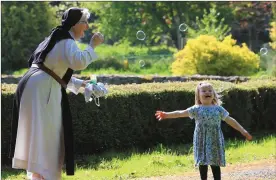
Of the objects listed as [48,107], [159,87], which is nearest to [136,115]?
[159,87]

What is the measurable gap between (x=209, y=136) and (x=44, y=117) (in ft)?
6.30

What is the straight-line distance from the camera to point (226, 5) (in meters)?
37.5

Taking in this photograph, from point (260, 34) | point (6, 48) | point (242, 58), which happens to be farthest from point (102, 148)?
point (260, 34)

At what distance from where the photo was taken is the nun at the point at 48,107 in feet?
16.4

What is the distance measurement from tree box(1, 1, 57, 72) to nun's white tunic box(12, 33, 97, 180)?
876 inches

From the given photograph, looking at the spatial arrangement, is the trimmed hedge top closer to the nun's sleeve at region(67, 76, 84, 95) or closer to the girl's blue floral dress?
the girl's blue floral dress

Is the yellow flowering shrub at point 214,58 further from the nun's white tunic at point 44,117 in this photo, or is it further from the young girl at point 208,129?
the nun's white tunic at point 44,117

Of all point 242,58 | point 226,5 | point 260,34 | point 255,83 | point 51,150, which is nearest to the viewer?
point 51,150

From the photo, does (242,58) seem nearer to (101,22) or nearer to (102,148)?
(102,148)

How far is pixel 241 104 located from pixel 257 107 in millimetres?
795

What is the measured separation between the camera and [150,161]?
8.75 metres

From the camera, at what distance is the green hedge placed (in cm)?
942

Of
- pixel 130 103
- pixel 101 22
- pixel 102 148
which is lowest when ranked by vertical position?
pixel 102 148

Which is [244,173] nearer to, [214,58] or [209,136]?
[209,136]
